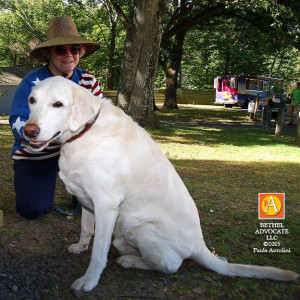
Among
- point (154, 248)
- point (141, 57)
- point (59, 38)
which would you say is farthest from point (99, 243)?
point (141, 57)

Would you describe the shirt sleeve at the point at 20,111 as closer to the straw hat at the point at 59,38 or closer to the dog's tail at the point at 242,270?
the straw hat at the point at 59,38

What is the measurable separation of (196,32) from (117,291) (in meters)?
36.1

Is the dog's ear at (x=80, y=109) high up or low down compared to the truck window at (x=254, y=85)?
down

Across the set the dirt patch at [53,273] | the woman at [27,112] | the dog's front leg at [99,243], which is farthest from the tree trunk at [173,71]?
the dog's front leg at [99,243]

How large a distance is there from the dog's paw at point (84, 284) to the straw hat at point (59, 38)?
2434mm

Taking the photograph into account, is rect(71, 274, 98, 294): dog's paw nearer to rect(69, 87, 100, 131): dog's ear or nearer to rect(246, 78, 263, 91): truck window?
rect(69, 87, 100, 131): dog's ear

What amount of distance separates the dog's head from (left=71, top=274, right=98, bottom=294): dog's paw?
1.06 meters

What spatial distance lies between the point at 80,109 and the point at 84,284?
1.35 meters

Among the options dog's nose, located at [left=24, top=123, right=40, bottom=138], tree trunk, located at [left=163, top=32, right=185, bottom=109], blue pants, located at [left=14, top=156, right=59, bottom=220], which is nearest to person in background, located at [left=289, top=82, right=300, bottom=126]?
tree trunk, located at [left=163, top=32, right=185, bottom=109]

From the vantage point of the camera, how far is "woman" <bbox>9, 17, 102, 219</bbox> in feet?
12.2

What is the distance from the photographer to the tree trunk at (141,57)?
1096 cm

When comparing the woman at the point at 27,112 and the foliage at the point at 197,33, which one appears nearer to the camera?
the woman at the point at 27,112

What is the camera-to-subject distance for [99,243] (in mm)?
2633

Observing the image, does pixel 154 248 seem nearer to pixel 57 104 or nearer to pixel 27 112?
pixel 57 104
